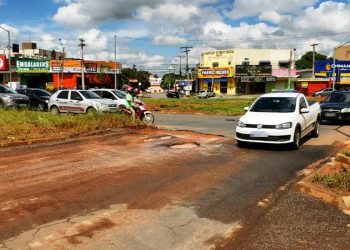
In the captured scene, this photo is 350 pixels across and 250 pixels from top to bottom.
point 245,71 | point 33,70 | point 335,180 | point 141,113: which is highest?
point 245,71

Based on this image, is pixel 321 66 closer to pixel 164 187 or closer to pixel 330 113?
pixel 330 113

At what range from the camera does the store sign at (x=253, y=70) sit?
78.8 metres

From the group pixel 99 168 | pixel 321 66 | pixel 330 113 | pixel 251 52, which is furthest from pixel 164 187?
pixel 251 52

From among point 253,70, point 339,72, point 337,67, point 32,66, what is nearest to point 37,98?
point 32,66

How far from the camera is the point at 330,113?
20.4 m

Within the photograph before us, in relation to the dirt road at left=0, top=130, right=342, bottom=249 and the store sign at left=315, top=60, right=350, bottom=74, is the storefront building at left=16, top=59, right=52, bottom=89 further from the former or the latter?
the dirt road at left=0, top=130, right=342, bottom=249

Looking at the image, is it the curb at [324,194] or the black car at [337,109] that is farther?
the black car at [337,109]

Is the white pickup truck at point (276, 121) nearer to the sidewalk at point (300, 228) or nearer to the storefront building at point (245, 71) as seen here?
the sidewalk at point (300, 228)

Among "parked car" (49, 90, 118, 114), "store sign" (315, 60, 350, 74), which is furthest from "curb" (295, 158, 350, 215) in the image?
"store sign" (315, 60, 350, 74)

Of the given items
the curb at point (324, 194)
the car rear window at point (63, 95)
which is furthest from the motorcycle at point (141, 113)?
the curb at point (324, 194)

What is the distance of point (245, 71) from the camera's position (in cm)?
7888

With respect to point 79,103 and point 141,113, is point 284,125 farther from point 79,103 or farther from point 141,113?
point 79,103

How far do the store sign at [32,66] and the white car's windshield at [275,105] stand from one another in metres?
61.0

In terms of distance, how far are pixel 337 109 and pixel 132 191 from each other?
15.1 meters
